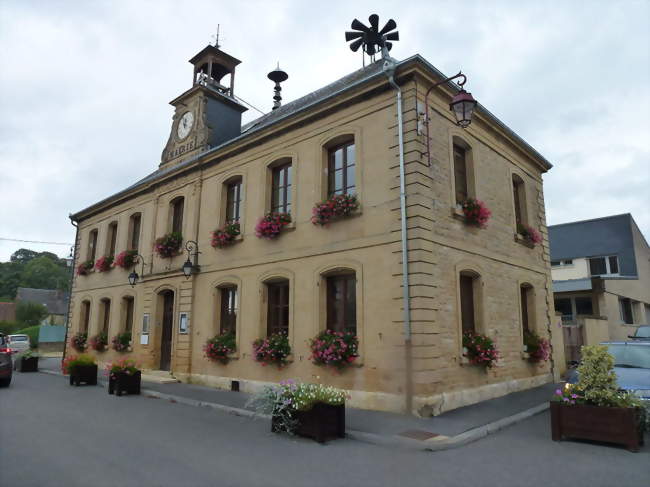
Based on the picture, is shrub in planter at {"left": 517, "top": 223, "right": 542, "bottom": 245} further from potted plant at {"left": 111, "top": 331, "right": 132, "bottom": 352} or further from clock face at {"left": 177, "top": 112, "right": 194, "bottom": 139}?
potted plant at {"left": 111, "top": 331, "right": 132, "bottom": 352}

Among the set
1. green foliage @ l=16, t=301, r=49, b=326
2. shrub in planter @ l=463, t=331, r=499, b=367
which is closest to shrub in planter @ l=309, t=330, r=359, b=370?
shrub in planter @ l=463, t=331, r=499, b=367

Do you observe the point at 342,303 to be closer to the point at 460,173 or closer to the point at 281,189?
the point at 281,189

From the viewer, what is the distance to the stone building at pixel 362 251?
907 centimetres

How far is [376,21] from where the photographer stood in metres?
16.1

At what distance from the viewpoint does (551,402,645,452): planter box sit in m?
6.13

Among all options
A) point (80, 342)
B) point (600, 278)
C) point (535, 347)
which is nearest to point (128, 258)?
point (80, 342)

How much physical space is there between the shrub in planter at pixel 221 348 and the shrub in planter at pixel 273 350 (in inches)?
46.2

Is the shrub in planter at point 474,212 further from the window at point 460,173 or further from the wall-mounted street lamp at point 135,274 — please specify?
the wall-mounted street lamp at point 135,274

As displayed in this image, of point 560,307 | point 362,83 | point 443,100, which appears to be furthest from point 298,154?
point 560,307

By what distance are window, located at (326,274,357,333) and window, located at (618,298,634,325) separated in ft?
55.4

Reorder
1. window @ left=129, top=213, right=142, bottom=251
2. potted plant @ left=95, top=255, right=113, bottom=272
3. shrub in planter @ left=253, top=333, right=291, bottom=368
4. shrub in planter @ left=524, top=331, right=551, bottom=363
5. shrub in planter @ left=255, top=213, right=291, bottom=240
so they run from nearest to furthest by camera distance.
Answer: shrub in planter @ left=253, top=333, right=291, bottom=368
shrub in planter @ left=255, top=213, right=291, bottom=240
shrub in planter @ left=524, top=331, right=551, bottom=363
window @ left=129, top=213, right=142, bottom=251
potted plant @ left=95, top=255, right=113, bottom=272

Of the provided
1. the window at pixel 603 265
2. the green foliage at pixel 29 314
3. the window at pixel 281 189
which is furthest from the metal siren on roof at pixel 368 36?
the green foliage at pixel 29 314

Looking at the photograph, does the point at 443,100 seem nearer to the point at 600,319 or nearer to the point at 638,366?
the point at 638,366

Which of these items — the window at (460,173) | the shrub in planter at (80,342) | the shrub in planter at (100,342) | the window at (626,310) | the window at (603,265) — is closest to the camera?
the window at (460,173)
